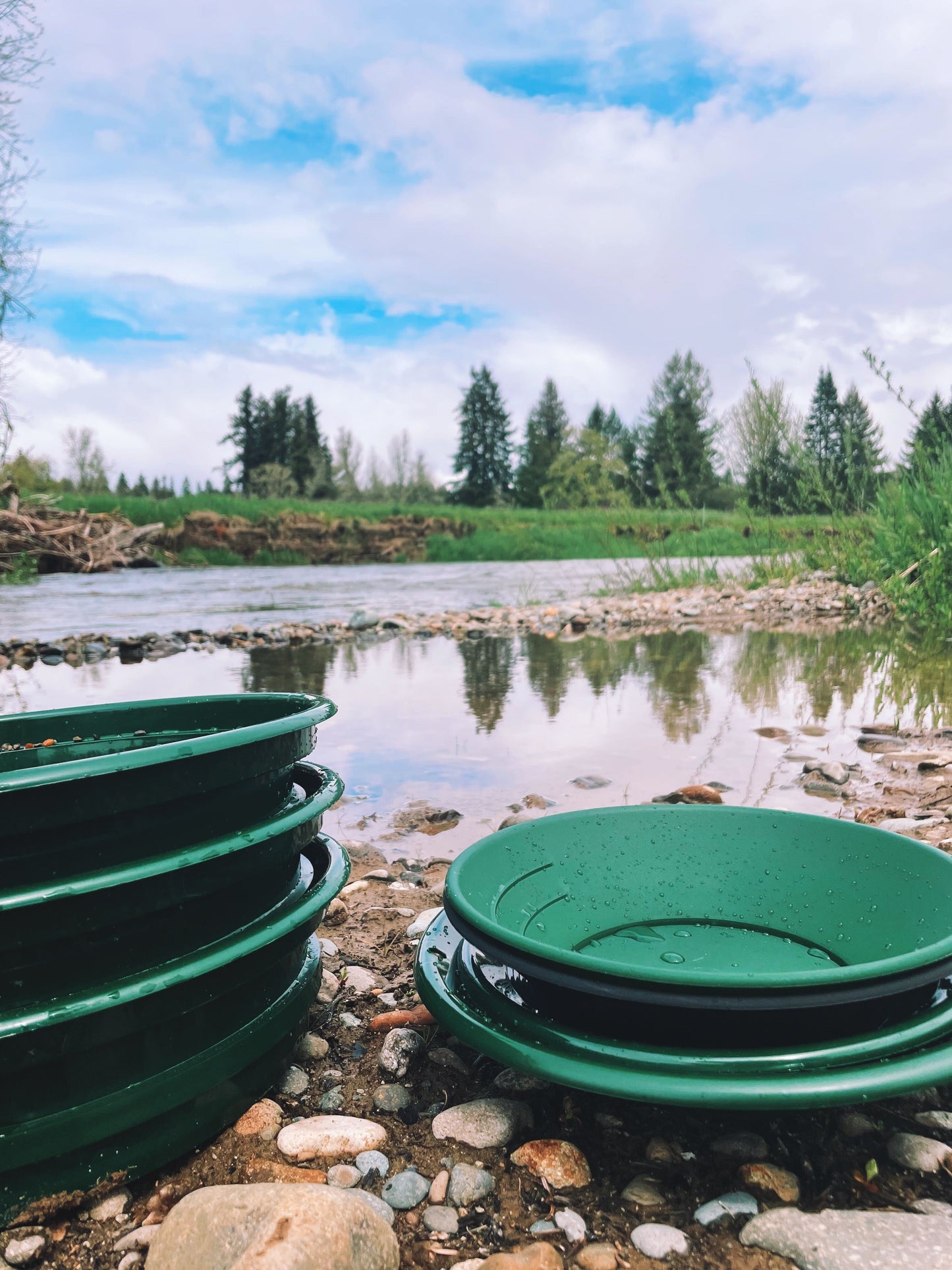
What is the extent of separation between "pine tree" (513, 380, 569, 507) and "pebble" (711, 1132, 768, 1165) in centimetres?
4109

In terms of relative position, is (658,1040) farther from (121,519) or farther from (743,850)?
(121,519)

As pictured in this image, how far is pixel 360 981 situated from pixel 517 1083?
Result: 0.46m

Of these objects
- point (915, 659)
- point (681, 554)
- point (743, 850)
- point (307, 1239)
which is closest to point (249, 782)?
point (307, 1239)

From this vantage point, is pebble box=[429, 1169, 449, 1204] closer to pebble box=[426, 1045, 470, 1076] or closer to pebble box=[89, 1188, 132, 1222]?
pebble box=[426, 1045, 470, 1076]

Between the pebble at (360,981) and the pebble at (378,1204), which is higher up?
the pebble at (378,1204)

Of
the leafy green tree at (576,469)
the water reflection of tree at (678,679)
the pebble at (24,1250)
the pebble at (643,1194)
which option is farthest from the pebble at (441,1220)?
the leafy green tree at (576,469)

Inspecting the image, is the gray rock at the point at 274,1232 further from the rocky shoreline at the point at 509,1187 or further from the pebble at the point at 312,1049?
the pebble at the point at 312,1049

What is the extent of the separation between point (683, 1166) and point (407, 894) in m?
1.05

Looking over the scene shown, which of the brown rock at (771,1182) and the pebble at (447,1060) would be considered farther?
the pebble at (447,1060)

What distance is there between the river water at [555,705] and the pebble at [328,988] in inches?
25.3

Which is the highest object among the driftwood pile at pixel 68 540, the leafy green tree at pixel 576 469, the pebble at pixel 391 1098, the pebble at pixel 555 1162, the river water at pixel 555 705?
the leafy green tree at pixel 576 469

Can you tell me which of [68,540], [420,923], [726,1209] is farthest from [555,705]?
[68,540]

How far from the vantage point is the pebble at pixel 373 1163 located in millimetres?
1108

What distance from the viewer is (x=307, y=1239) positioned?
90cm
